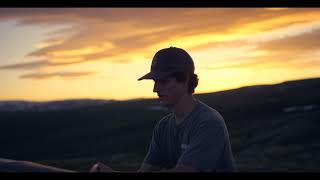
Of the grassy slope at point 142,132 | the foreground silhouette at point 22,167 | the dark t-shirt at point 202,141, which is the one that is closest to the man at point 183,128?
the dark t-shirt at point 202,141

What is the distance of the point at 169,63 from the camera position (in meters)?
3.21

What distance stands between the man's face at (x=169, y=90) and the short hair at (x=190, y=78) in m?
0.03

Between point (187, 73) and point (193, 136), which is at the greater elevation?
point (187, 73)

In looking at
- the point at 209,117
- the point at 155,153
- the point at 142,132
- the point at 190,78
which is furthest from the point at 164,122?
the point at 142,132

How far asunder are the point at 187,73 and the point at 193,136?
1.60 ft

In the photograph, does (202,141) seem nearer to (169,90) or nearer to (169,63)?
(169,90)

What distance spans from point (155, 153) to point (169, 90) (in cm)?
49

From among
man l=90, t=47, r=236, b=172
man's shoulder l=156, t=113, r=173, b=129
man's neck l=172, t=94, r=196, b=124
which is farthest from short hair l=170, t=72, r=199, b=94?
man's shoulder l=156, t=113, r=173, b=129

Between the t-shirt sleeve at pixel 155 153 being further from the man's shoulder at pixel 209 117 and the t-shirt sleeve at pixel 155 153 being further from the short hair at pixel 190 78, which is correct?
the man's shoulder at pixel 209 117

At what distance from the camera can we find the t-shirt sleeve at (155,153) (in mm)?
3396

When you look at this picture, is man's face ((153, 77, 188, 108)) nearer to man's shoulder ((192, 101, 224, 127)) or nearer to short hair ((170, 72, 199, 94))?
short hair ((170, 72, 199, 94))
